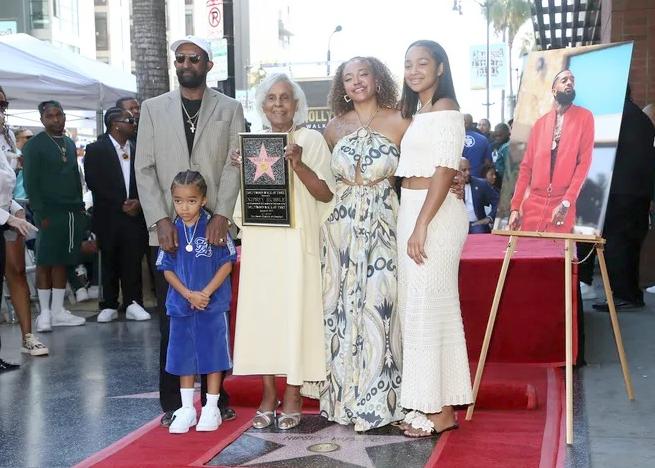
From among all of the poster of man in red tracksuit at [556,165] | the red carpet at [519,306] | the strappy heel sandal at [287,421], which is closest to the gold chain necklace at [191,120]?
the red carpet at [519,306]

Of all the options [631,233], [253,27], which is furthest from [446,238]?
[253,27]

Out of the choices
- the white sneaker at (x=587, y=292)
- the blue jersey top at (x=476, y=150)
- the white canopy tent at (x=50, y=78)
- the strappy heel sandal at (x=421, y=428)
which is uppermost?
the white canopy tent at (x=50, y=78)

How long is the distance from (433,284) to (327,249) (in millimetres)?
629

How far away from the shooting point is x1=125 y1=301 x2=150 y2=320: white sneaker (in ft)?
31.6

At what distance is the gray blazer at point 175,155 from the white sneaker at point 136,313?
4317mm

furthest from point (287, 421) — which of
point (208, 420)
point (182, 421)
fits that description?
point (182, 421)

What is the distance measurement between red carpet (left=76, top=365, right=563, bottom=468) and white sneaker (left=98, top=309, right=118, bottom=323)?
3892mm

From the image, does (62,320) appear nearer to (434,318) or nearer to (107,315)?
(107,315)

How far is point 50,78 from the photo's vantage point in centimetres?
1095

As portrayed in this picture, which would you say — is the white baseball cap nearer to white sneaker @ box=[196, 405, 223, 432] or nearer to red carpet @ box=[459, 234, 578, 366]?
white sneaker @ box=[196, 405, 223, 432]

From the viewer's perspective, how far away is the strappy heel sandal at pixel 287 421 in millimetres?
5309

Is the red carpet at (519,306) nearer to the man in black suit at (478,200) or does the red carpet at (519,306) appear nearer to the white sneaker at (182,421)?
the white sneaker at (182,421)

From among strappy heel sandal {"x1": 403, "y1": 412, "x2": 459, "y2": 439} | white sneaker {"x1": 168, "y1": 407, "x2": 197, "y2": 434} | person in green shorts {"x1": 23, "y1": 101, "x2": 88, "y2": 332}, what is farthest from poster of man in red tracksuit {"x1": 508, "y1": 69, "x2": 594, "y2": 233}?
person in green shorts {"x1": 23, "y1": 101, "x2": 88, "y2": 332}

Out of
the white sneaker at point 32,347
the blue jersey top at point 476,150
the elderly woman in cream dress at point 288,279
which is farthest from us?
the blue jersey top at point 476,150
